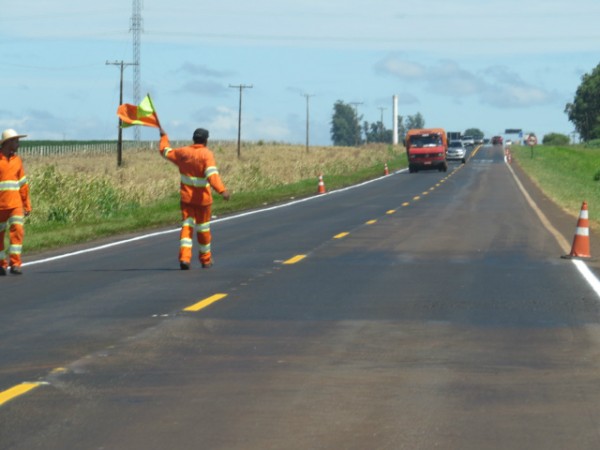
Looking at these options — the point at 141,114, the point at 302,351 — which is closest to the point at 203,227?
the point at 141,114

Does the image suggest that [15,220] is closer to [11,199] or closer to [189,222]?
[11,199]

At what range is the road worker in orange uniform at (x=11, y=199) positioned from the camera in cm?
1789

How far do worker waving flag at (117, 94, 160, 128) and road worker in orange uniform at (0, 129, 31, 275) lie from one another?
1.72 metres

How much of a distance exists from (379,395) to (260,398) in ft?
2.50

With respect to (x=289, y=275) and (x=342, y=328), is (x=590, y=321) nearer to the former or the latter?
(x=342, y=328)

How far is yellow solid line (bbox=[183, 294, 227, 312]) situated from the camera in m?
13.8

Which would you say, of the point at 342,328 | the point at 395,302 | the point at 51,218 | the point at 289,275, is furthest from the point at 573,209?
the point at 342,328

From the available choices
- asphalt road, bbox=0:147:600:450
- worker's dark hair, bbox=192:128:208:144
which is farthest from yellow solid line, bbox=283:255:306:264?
worker's dark hair, bbox=192:128:208:144

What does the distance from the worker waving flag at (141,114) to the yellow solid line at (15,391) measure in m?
10.3

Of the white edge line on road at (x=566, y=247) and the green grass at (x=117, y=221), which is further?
the green grass at (x=117, y=221)

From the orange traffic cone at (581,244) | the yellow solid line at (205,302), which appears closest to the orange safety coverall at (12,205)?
the yellow solid line at (205,302)

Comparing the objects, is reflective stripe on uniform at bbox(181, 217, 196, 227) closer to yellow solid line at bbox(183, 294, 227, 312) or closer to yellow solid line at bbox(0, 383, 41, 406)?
yellow solid line at bbox(183, 294, 227, 312)

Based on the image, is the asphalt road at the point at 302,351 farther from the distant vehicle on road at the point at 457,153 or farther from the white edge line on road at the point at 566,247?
the distant vehicle on road at the point at 457,153

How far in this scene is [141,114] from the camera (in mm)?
19375
